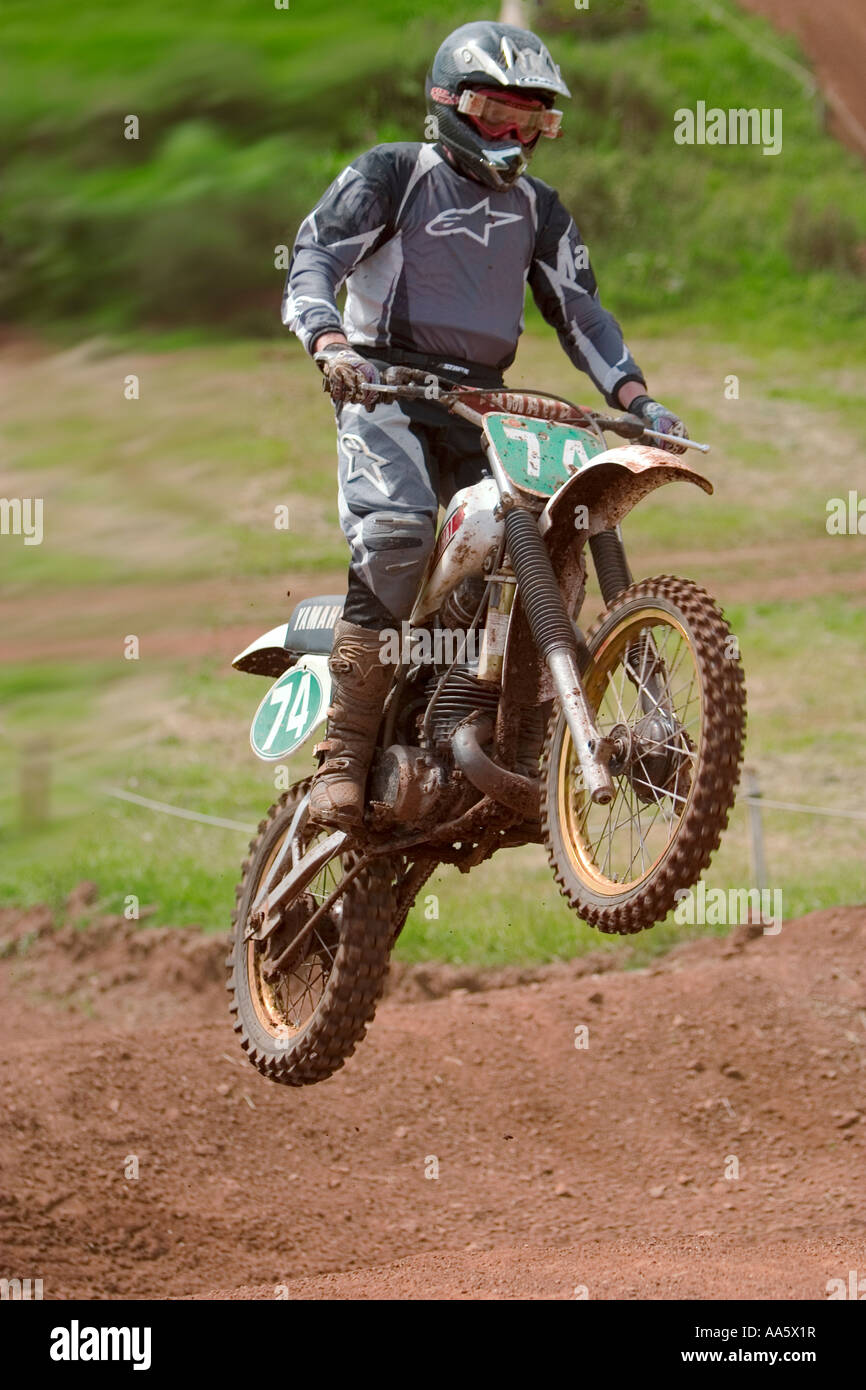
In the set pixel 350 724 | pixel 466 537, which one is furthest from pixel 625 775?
pixel 350 724

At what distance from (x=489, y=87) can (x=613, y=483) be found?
1390mm

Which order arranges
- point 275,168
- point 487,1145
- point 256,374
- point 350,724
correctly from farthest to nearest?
point 275,168 < point 256,374 < point 487,1145 < point 350,724

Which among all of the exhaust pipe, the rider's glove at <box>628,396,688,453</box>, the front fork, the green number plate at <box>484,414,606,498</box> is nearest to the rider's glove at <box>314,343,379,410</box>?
the green number plate at <box>484,414,606,498</box>

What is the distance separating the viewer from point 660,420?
6.27 m

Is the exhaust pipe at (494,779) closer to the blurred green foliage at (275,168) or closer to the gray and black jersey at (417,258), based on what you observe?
the gray and black jersey at (417,258)

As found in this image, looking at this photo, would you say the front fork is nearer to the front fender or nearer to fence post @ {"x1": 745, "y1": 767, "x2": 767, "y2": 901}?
the front fender

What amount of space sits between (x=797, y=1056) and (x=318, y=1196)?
2.66 m

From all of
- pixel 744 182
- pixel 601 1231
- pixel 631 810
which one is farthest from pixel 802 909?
pixel 744 182

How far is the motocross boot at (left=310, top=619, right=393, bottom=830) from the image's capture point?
6.29m

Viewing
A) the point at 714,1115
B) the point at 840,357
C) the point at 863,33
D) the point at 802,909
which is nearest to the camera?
the point at 714,1115

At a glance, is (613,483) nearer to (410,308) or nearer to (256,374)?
(410,308)

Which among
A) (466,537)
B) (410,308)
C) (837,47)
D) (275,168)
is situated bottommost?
(466,537)

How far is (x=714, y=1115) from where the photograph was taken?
9.30 m

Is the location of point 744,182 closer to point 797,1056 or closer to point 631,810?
point 797,1056
